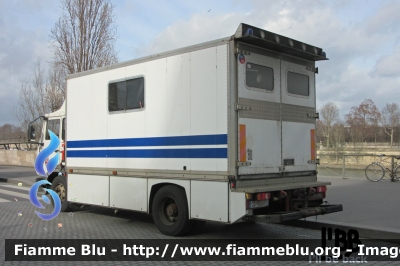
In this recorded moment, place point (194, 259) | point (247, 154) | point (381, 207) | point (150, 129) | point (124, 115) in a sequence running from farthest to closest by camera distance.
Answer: point (381, 207)
point (124, 115)
point (150, 129)
point (247, 154)
point (194, 259)

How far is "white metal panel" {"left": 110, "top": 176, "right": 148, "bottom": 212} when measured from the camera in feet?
Result: 27.2

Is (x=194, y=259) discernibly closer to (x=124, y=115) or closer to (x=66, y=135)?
(x=124, y=115)

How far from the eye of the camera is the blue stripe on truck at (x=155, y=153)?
7.08 metres

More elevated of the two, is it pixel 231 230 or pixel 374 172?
pixel 374 172

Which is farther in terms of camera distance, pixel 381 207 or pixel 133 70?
pixel 381 207

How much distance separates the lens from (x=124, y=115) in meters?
8.71

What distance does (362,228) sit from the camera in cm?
782

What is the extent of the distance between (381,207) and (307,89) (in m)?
3.81

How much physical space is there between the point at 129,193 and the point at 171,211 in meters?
1.16

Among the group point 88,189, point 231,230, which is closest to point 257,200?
point 231,230

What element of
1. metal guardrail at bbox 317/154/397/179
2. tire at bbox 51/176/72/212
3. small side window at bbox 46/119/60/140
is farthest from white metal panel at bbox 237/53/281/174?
metal guardrail at bbox 317/154/397/179

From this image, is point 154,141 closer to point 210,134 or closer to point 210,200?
point 210,134

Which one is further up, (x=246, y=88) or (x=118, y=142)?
(x=246, y=88)

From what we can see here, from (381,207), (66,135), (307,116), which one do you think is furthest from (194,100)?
(381,207)
